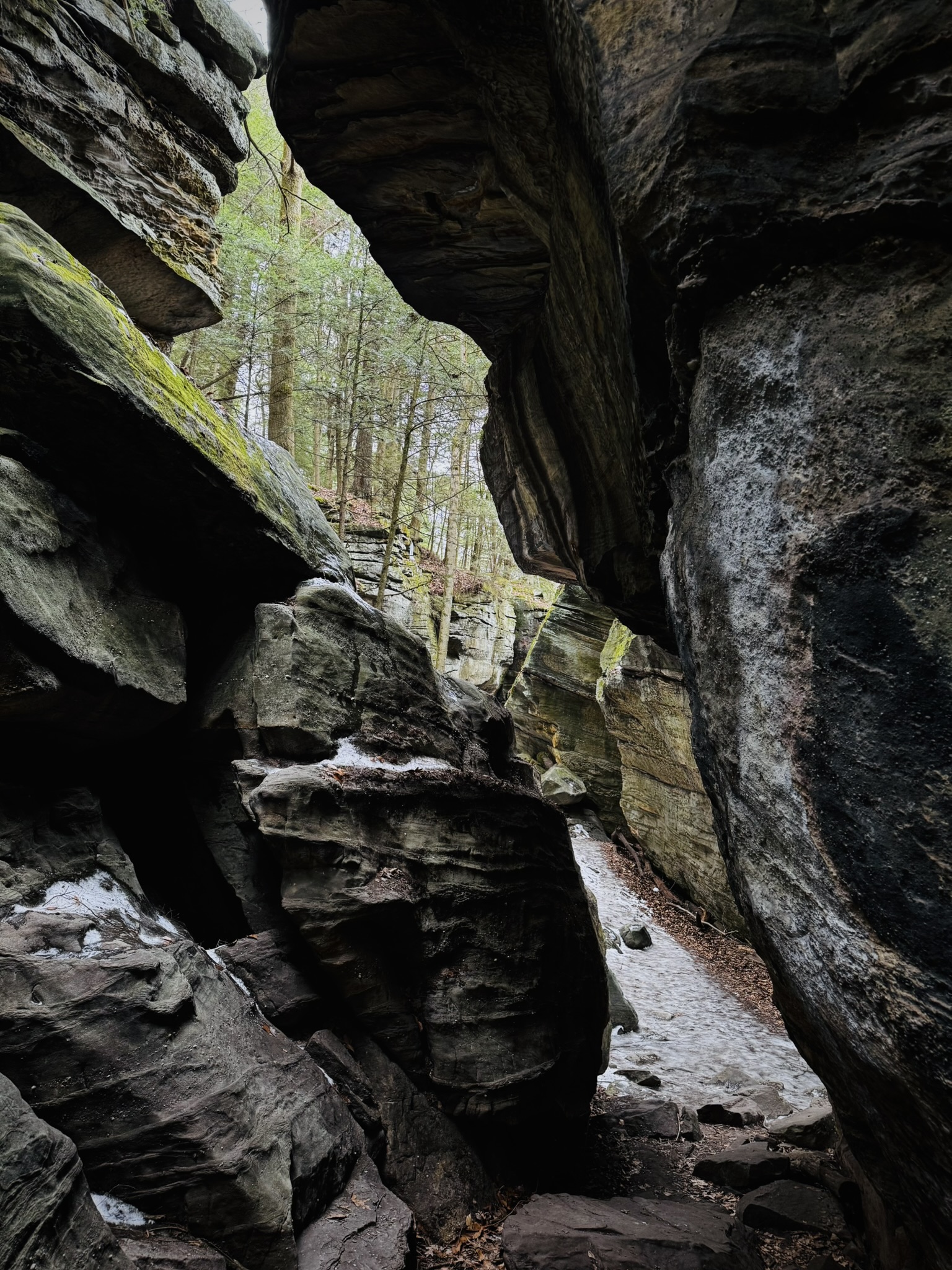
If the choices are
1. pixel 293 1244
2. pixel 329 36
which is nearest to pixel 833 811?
pixel 293 1244

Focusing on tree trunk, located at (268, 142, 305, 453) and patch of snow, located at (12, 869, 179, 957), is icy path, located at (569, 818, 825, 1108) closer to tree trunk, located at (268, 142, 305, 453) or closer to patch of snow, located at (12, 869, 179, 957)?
patch of snow, located at (12, 869, 179, 957)

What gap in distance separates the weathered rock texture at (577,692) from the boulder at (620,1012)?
8.87 meters

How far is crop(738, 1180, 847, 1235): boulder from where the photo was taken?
5461 millimetres

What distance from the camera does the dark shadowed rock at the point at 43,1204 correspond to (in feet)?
9.05

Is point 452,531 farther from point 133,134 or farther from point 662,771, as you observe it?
point 133,134

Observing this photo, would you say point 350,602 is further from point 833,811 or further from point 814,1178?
point 814,1178

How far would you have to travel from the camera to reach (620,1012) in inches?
414

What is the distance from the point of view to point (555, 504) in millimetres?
8805

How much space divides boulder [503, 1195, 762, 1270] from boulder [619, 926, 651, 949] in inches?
338

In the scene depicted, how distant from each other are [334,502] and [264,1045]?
1818 centimetres

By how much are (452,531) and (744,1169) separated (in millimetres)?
21823

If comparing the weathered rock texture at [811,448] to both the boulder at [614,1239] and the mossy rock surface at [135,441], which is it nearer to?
the boulder at [614,1239]

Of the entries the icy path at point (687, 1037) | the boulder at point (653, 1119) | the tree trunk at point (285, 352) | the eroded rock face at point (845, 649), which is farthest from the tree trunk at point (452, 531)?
the eroded rock face at point (845, 649)

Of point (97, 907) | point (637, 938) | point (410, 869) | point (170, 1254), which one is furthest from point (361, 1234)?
point (637, 938)
